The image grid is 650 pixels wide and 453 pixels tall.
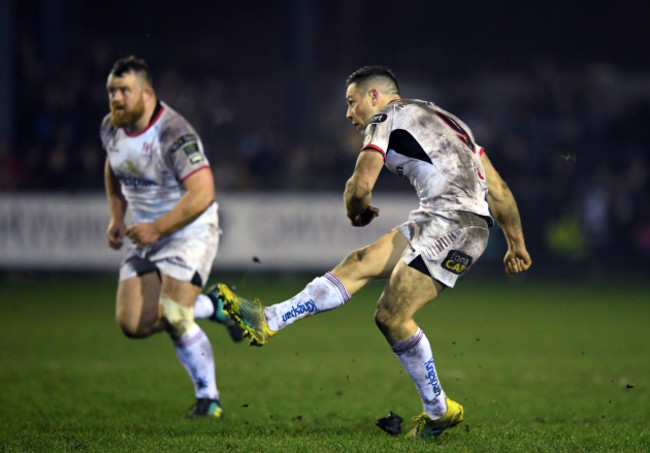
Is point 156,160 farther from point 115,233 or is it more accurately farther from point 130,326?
point 130,326

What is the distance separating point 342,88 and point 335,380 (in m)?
18.2

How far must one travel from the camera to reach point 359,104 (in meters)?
6.43

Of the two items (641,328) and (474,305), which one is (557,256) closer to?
(474,305)

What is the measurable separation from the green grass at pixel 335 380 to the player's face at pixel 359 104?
201 cm

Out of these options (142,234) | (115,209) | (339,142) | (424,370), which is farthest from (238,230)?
(424,370)

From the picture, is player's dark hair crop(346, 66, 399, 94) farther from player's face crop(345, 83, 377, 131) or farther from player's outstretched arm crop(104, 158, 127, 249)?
player's outstretched arm crop(104, 158, 127, 249)

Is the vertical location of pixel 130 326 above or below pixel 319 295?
below

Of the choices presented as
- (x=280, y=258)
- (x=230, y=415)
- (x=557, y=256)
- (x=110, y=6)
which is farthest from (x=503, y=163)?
(x=230, y=415)

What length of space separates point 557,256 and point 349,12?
1175cm

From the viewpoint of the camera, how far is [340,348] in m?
11.6

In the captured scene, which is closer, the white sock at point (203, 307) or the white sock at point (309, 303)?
the white sock at point (309, 303)

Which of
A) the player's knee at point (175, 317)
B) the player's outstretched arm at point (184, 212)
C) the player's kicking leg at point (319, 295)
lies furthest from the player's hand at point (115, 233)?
the player's kicking leg at point (319, 295)

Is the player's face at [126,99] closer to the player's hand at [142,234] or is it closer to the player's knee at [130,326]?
the player's hand at [142,234]

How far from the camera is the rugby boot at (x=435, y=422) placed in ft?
21.1
